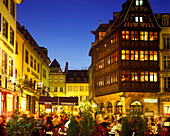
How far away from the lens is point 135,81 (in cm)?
3581

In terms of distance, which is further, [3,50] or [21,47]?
[21,47]

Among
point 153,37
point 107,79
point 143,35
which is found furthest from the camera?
point 107,79

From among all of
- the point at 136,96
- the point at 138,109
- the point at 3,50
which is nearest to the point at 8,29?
the point at 3,50

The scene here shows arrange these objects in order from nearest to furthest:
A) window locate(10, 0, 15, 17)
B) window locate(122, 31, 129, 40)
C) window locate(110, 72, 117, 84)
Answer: window locate(10, 0, 15, 17)
window locate(122, 31, 129, 40)
window locate(110, 72, 117, 84)

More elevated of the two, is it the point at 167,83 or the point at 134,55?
the point at 134,55

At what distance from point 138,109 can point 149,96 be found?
25.3 metres

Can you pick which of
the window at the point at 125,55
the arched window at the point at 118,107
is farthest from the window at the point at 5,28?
the arched window at the point at 118,107

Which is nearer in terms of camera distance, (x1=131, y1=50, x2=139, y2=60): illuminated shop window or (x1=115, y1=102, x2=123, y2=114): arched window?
(x1=131, y1=50, x2=139, y2=60): illuminated shop window

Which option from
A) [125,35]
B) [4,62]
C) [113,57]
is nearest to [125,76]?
[113,57]

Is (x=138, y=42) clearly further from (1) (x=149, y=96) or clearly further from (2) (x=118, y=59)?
(1) (x=149, y=96)

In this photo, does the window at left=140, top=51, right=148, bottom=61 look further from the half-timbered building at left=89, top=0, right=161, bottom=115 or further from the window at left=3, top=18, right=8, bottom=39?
the window at left=3, top=18, right=8, bottom=39

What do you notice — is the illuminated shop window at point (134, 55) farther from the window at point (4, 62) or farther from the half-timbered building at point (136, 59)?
the window at point (4, 62)

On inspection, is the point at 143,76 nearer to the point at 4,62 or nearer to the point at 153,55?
the point at 153,55

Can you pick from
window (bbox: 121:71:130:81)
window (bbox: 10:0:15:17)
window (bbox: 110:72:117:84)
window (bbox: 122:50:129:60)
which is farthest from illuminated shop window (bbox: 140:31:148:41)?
window (bbox: 10:0:15:17)
